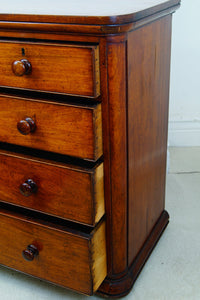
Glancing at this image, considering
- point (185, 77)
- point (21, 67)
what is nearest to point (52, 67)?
point (21, 67)

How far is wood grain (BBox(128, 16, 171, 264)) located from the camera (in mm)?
887

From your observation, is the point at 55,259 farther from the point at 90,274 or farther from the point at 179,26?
the point at 179,26

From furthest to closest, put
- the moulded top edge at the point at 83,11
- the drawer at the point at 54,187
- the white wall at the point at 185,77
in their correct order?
the white wall at the point at 185,77, the drawer at the point at 54,187, the moulded top edge at the point at 83,11

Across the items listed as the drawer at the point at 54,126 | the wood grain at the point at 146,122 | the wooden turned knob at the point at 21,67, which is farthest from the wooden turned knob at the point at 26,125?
the wood grain at the point at 146,122

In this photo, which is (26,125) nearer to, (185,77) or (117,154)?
(117,154)

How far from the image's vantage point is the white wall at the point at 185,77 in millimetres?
1569

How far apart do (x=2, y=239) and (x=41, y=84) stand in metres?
0.42

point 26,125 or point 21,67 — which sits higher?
point 21,67

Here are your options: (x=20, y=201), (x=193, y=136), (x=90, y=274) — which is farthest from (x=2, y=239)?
(x=193, y=136)

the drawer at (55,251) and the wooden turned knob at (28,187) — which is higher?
the wooden turned knob at (28,187)

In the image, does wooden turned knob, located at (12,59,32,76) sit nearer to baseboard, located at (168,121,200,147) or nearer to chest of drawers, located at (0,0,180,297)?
chest of drawers, located at (0,0,180,297)

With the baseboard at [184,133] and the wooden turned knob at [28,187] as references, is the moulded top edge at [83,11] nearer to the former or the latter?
the wooden turned knob at [28,187]

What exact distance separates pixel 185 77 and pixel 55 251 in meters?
0.99

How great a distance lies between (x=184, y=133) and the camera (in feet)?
5.78
